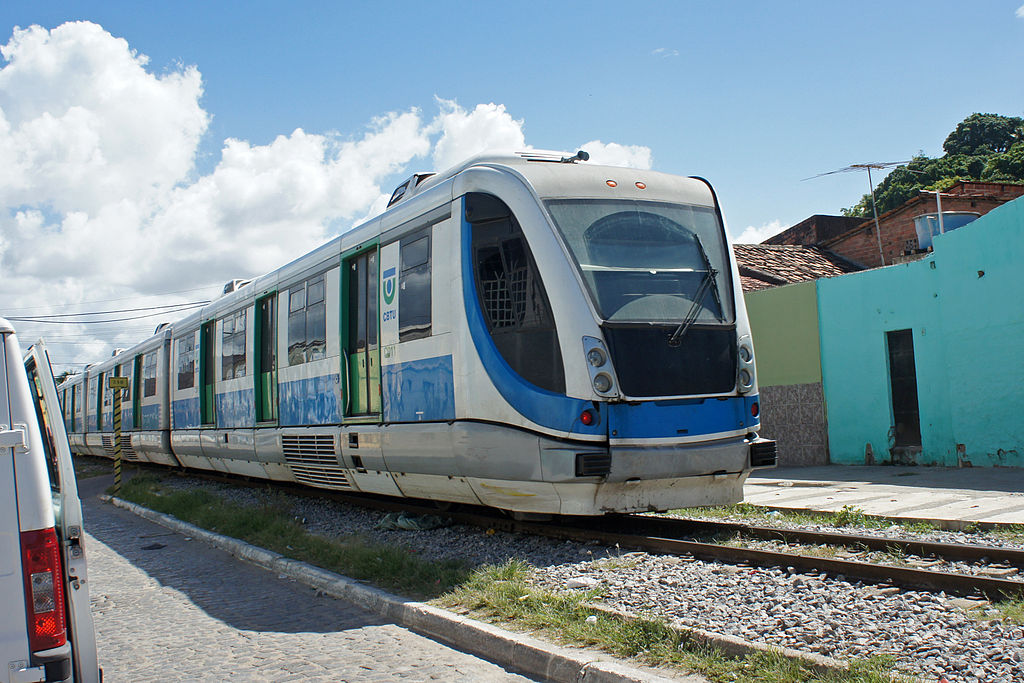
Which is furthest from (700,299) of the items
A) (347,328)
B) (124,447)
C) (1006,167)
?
(1006,167)

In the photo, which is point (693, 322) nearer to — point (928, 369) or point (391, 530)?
point (391, 530)

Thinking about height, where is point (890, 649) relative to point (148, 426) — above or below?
below

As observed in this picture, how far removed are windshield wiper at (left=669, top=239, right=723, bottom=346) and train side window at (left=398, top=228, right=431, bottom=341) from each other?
241cm

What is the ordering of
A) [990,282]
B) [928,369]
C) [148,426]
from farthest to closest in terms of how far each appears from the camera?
[148,426], [928,369], [990,282]

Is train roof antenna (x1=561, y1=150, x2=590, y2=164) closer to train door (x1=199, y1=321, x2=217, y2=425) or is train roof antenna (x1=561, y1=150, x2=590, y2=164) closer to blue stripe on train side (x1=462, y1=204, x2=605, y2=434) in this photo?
blue stripe on train side (x1=462, y1=204, x2=605, y2=434)

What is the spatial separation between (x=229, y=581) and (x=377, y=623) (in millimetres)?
2362

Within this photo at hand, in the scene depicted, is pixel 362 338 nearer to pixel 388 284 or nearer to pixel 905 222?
pixel 388 284

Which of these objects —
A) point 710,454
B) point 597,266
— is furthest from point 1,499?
point 710,454

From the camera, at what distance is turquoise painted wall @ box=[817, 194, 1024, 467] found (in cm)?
1282

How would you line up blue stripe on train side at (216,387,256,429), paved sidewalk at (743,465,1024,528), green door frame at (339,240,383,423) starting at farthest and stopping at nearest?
blue stripe on train side at (216,387,256,429), green door frame at (339,240,383,423), paved sidewalk at (743,465,1024,528)

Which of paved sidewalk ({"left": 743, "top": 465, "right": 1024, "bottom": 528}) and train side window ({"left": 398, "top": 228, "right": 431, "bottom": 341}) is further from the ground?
train side window ({"left": 398, "top": 228, "right": 431, "bottom": 341})

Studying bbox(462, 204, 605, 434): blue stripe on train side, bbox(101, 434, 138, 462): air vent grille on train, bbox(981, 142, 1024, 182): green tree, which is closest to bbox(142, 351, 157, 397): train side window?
bbox(101, 434, 138, 462): air vent grille on train

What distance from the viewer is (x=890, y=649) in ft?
13.7

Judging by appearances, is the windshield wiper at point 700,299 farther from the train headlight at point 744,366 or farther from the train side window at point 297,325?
the train side window at point 297,325
